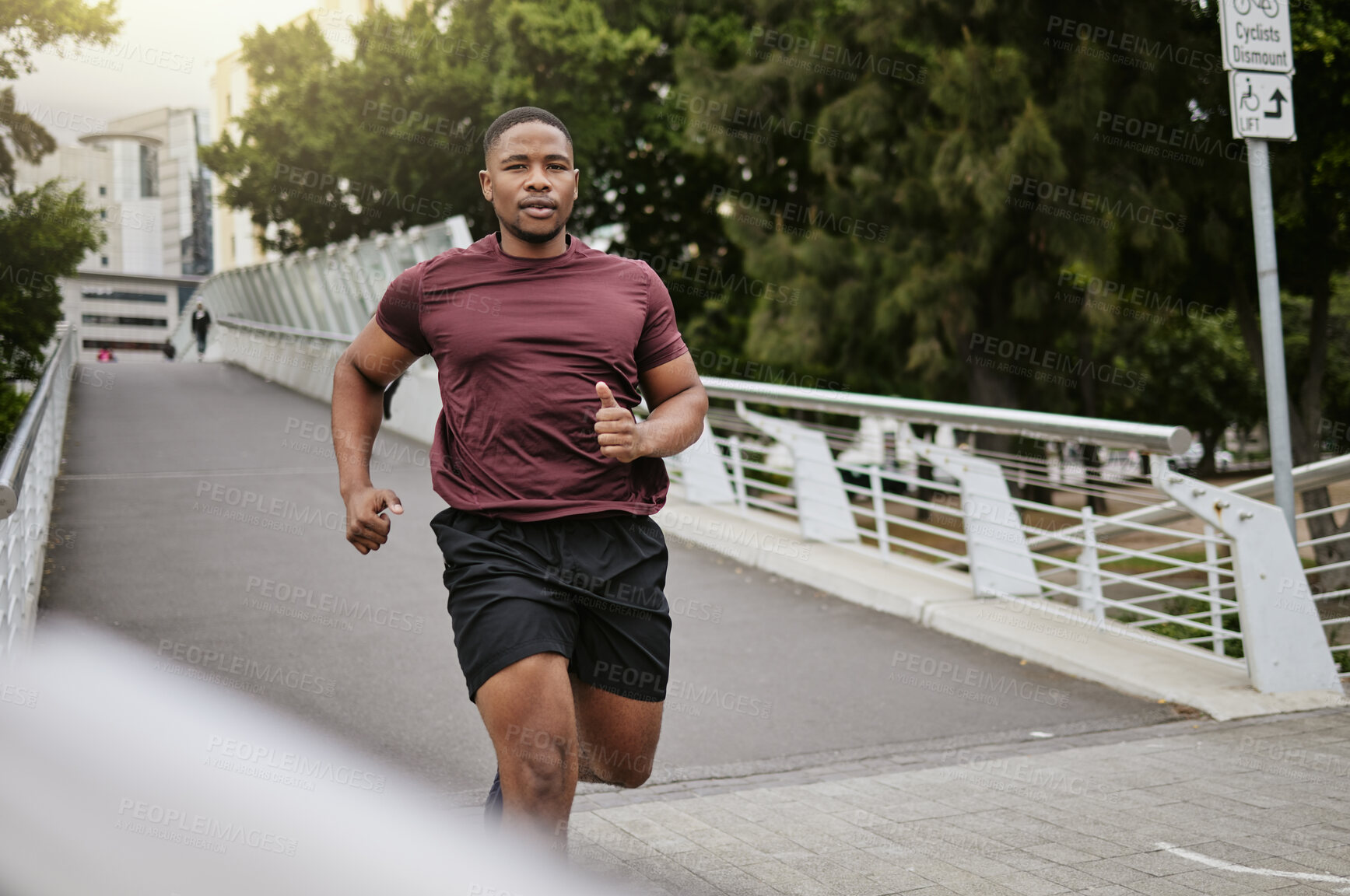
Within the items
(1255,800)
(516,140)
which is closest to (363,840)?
(516,140)

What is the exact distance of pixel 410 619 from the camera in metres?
7.42

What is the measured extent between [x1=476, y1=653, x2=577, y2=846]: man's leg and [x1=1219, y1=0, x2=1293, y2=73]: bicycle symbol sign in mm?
4876

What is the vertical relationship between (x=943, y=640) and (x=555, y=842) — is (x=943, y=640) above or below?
below

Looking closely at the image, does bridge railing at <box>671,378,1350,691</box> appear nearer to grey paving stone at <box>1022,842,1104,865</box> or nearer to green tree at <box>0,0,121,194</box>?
grey paving stone at <box>1022,842,1104,865</box>

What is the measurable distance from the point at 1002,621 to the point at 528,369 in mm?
5000

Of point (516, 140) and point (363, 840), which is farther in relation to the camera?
point (363, 840)

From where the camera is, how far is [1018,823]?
14.5ft

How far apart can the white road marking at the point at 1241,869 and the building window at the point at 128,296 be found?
113 meters

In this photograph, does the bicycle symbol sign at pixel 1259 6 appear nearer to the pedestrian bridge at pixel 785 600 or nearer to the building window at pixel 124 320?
the pedestrian bridge at pixel 785 600

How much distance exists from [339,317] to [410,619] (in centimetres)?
1533

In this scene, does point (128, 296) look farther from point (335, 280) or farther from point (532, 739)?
point (532, 739)

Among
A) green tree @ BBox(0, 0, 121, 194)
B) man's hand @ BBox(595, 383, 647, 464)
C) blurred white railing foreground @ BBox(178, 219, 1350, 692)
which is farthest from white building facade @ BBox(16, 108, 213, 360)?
man's hand @ BBox(595, 383, 647, 464)

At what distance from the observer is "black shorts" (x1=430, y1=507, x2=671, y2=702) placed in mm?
2922

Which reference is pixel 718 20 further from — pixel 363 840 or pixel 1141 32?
pixel 363 840
